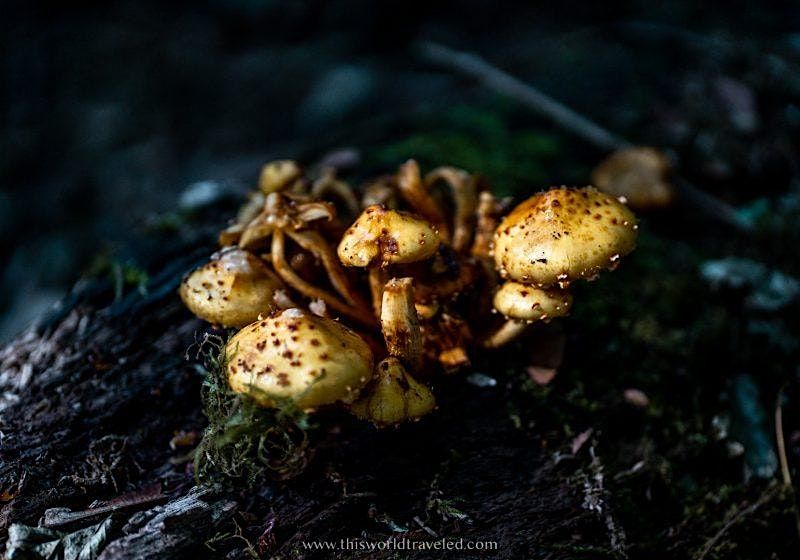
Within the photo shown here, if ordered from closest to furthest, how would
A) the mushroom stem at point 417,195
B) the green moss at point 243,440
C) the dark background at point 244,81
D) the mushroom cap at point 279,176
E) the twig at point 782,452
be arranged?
the green moss at point 243,440 → the twig at point 782,452 → the mushroom stem at point 417,195 → the mushroom cap at point 279,176 → the dark background at point 244,81

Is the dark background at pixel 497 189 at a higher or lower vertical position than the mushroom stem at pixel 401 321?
lower

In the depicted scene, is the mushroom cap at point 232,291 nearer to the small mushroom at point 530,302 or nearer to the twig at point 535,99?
the small mushroom at point 530,302

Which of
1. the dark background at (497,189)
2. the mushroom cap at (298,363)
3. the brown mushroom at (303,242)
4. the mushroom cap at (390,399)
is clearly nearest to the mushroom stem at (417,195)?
the brown mushroom at (303,242)

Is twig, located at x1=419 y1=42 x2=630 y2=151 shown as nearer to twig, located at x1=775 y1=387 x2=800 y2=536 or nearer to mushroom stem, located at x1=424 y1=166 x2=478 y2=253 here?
mushroom stem, located at x1=424 y1=166 x2=478 y2=253

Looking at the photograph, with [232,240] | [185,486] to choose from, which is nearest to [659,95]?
[232,240]

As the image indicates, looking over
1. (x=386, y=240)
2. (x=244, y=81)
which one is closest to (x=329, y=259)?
(x=386, y=240)

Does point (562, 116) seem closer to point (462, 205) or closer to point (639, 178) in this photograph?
point (639, 178)

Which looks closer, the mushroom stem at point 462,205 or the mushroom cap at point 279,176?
the mushroom stem at point 462,205
